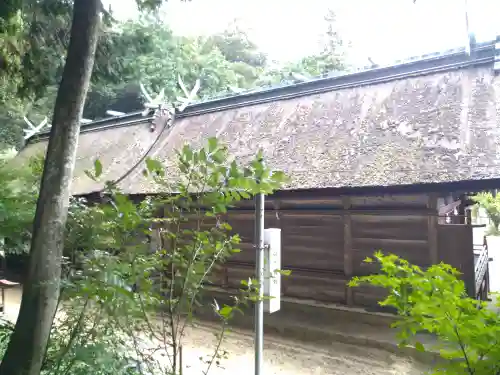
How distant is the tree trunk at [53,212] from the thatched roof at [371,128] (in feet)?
3.84

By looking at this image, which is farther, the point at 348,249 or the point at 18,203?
the point at 348,249

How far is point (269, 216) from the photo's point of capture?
7.09m

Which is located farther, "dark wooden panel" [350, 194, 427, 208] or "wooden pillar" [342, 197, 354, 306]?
"wooden pillar" [342, 197, 354, 306]

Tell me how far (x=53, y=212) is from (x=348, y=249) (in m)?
4.89

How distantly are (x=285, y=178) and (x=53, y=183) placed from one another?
6.88 ft

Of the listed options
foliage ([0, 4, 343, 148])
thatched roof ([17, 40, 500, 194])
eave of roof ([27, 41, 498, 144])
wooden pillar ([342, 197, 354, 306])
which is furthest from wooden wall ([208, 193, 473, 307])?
foliage ([0, 4, 343, 148])

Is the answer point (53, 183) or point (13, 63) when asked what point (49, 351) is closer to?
point (53, 183)

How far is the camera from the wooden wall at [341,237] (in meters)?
5.71

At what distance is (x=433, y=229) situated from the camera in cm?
560

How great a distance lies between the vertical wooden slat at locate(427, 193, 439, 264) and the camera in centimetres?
554

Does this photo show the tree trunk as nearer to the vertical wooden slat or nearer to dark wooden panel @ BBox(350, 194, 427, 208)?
dark wooden panel @ BBox(350, 194, 427, 208)

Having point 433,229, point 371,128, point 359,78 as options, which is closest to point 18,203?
point 371,128

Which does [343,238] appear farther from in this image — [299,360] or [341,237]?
[299,360]

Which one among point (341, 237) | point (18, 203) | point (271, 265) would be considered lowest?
point (271, 265)
